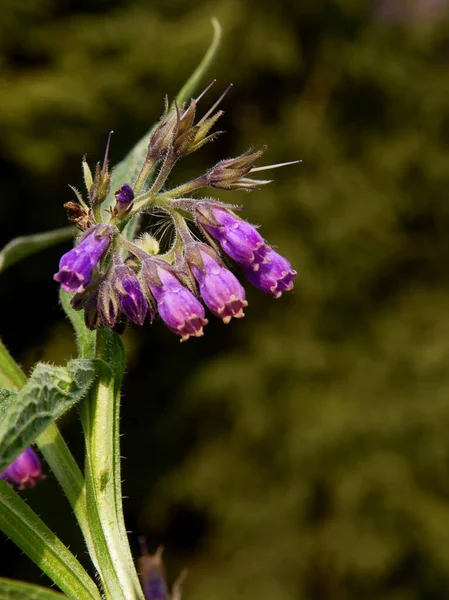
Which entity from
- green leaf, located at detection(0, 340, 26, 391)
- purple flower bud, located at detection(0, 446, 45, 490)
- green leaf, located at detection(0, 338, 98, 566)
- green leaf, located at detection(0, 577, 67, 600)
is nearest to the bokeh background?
purple flower bud, located at detection(0, 446, 45, 490)

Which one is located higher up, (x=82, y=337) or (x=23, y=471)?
(x=82, y=337)

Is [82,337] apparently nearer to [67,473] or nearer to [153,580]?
[67,473]

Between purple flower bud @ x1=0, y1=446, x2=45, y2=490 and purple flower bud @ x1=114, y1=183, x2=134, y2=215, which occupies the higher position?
purple flower bud @ x1=114, y1=183, x2=134, y2=215

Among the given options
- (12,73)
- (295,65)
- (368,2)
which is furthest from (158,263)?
(368,2)

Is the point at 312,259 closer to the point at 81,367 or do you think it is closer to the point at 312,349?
the point at 312,349

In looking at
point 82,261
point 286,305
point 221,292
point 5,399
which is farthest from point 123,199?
point 286,305

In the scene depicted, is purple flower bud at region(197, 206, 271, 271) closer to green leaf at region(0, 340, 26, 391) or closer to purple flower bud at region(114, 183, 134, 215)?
purple flower bud at region(114, 183, 134, 215)

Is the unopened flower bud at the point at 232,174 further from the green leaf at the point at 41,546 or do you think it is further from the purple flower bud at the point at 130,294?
the green leaf at the point at 41,546

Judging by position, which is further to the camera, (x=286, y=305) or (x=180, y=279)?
(x=286, y=305)
